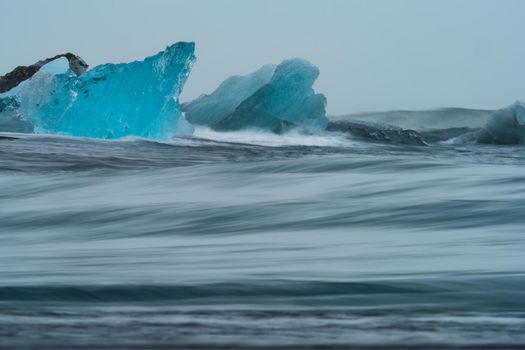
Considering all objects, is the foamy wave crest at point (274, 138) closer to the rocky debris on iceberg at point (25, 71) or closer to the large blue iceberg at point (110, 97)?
the large blue iceberg at point (110, 97)

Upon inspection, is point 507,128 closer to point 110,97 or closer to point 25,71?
point 110,97

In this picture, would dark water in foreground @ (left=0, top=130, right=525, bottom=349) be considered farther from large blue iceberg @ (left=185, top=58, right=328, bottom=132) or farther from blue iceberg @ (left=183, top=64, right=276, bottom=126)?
blue iceberg @ (left=183, top=64, right=276, bottom=126)

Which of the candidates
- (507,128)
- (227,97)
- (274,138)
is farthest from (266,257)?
(507,128)

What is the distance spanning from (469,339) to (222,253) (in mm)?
2079

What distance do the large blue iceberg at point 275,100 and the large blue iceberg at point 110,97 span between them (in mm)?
2034

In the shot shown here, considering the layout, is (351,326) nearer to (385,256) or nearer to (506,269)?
(506,269)

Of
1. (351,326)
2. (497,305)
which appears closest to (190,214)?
(497,305)

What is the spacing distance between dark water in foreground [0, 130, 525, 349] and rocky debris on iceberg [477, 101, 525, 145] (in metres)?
8.74

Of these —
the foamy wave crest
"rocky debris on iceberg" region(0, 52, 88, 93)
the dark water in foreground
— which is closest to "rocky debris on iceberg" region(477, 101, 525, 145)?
the foamy wave crest

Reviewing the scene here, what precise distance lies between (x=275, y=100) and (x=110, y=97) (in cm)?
313

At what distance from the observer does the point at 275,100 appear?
587 inches

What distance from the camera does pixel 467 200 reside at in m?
5.23

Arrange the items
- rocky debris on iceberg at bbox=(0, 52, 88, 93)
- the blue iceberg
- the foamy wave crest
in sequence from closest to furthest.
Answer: the foamy wave crest
rocky debris on iceberg at bbox=(0, 52, 88, 93)
the blue iceberg

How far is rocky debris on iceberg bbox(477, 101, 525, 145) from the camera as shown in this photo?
52.7 ft
